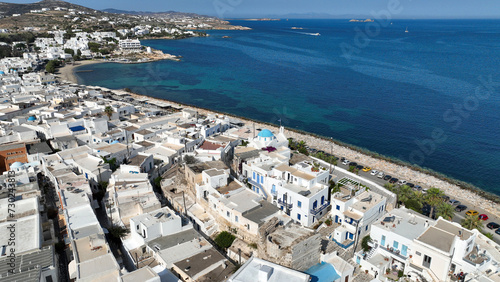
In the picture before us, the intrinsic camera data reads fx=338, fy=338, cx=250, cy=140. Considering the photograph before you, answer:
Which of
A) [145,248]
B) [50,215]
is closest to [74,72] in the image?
[50,215]

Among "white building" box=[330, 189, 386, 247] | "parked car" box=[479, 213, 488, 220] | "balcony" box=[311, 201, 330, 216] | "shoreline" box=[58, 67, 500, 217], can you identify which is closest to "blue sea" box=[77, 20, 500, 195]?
"shoreline" box=[58, 67, 500, 217]

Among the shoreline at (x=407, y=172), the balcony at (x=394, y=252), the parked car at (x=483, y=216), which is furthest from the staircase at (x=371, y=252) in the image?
the shoreline at (x=407, y=172)

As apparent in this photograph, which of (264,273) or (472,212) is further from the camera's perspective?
(472,212)

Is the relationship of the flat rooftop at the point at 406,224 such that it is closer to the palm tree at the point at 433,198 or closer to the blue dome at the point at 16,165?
the palm tree at the point at 433,198

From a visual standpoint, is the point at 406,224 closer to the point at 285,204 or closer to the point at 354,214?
the point at 354,214

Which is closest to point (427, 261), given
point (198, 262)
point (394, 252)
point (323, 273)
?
point (394, 252)
